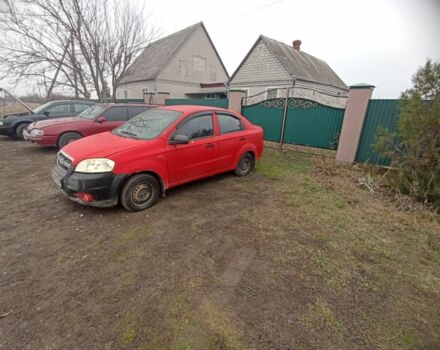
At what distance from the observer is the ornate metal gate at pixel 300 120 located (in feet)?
22.6

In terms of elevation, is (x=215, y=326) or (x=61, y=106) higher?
(x=61, y=106)

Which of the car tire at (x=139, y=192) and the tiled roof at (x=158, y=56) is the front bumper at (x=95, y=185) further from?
the tiled roof at (x=158, y=56)

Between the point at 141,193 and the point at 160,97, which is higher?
Answer: the point at 160,97

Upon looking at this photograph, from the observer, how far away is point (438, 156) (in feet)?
13.2

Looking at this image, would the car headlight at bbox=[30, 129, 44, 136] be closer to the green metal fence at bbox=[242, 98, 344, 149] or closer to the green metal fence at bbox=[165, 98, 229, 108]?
the green metal fence at bbox=[165, 98, 229, 108]

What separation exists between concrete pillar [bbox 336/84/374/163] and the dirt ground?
2638mm

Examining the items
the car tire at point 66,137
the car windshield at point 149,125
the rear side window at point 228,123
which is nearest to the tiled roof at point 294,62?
the rear side window at point 228,123

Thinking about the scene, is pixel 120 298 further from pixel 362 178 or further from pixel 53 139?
pixel 53 139

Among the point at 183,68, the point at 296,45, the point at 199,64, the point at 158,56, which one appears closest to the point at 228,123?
the point at 183,68

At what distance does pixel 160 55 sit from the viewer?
21797 millimetres

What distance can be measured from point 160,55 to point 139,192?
22697 millimetres

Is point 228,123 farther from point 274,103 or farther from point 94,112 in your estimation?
point 94,112

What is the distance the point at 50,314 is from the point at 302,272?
7.87ft

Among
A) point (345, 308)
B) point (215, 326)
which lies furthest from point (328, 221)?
point (215, 326)
